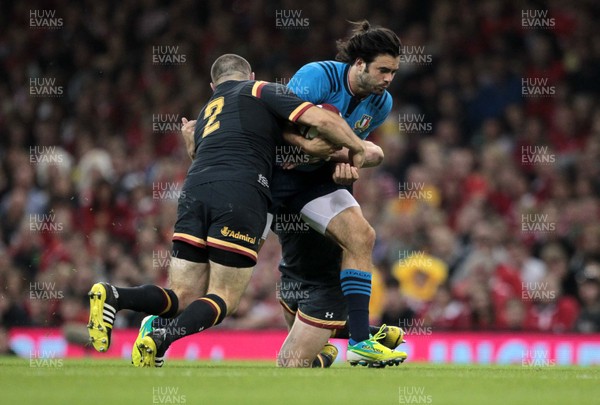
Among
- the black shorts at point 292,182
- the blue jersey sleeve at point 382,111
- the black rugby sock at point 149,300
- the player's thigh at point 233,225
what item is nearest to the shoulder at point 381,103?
the blue jersey sleeve at point 382,111

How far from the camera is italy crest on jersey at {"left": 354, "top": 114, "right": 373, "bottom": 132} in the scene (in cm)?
830

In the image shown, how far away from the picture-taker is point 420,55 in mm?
15945

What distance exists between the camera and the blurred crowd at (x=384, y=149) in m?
12.9

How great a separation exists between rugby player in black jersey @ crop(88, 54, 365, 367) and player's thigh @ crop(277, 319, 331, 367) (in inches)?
37.6

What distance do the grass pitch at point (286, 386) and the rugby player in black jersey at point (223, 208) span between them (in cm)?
39

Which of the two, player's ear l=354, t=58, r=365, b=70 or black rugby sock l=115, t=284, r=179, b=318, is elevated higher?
player's ear l=354, t=58, r=365, b=70

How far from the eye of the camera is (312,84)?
7.85 metres

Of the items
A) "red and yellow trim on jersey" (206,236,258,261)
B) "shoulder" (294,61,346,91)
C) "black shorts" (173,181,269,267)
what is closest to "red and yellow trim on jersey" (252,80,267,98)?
"shoulder" (294,61,346,91)

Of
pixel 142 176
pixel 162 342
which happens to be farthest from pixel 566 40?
pixel 162 342

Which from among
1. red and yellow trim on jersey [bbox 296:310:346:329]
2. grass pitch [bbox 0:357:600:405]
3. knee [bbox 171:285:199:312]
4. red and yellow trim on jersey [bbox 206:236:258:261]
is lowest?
grass pitch [bbox 0:357:600:405]

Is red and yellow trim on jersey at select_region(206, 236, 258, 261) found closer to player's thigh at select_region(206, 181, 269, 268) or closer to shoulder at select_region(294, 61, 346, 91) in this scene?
player's thigh at select_region(206, 181, 269, 268)

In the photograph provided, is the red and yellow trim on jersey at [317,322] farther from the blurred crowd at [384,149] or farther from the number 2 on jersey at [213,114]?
the blurred crowd at [384,149]

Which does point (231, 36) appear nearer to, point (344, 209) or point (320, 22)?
point (320, 22)

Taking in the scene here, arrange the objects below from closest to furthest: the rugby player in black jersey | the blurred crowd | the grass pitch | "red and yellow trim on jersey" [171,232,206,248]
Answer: the grass pitch, the rugby player in black jersey, "red and yellow trim on jersey" [171,232,206,248], the blurred crowd
